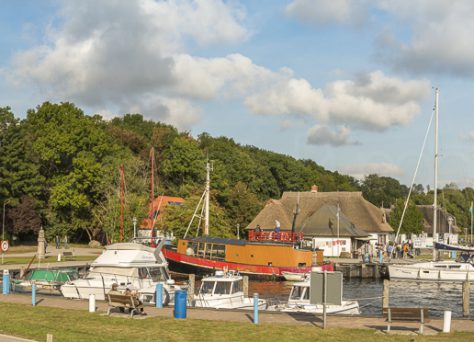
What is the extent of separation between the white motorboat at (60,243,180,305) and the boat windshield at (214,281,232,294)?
2574 millimetres

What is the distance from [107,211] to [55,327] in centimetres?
5717

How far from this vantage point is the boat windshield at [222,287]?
107 feet

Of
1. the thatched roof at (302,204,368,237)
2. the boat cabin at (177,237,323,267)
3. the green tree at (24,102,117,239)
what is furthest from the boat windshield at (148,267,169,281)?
the green tree at (24,102,117,239)

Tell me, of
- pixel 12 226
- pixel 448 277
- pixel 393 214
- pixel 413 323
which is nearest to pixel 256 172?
pixel 393 214

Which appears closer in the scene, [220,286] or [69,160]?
[220,286]

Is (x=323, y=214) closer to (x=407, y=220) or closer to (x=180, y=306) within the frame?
(x=407, y=220)

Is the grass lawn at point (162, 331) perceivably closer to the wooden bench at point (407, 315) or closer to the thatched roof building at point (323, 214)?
the wooden bench at point (407, 315)

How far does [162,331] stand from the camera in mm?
21547

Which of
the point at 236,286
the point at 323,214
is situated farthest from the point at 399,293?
the point at 323,214

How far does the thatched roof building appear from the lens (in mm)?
80812

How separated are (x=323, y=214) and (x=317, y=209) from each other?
6.69 meters

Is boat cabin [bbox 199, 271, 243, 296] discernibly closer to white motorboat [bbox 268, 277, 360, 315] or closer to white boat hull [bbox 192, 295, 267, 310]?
white boat hull [bbox 192, 295, 267, 310]

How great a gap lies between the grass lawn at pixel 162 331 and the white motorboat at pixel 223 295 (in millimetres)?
7633

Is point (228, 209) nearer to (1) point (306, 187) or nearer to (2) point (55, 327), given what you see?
(1) point (306, 187)
